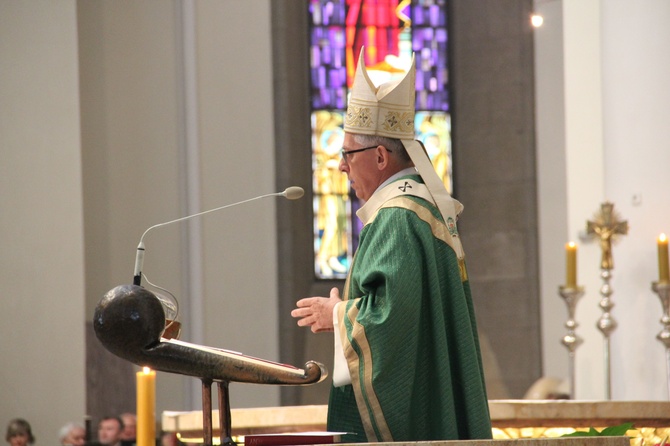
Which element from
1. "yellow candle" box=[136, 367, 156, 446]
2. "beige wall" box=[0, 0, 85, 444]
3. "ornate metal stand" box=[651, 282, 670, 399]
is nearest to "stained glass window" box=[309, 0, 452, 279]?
"beige wall" box=[0, 0, 85, 444]

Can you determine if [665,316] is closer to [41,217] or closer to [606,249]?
[606,249]

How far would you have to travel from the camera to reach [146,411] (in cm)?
256

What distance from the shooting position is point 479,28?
11.6m

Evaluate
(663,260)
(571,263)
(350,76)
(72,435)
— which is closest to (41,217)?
(72,435)

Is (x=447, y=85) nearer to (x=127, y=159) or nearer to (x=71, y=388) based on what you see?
(x=127, y=159)

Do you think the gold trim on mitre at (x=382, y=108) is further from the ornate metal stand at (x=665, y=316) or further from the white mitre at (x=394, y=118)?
the ornate metal stand at (x=665, y=316)

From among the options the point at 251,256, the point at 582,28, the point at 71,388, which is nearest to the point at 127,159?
the point at 251,256

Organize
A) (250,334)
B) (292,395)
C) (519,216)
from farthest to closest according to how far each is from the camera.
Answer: (519,216) < (292,395) < (250,334)

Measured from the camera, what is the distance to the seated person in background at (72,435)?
25.4 ft

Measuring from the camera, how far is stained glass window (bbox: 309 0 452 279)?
36.3 feet

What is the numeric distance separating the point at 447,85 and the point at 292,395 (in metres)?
3.48

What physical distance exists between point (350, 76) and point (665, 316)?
225 inches

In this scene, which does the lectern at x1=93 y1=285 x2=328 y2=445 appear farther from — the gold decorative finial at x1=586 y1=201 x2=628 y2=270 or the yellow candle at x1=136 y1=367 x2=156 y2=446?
the gold decorative finial at x1=586 y1=201 x2=628 y2=270

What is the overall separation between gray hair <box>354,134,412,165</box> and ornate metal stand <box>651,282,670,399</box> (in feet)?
10.4
